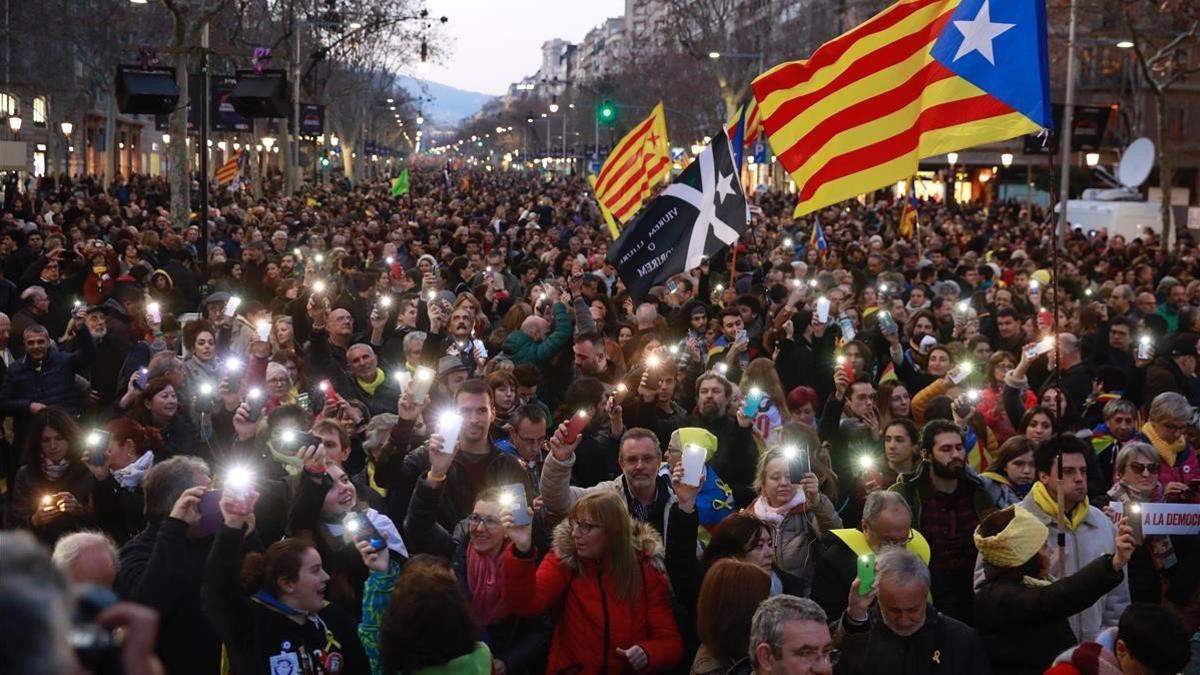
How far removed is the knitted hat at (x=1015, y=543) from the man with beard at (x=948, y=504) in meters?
0.81

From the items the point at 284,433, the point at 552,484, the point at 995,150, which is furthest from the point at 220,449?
the point at 995,150

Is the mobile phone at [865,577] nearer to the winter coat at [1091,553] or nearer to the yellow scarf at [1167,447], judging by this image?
the winter coat at [1091,553]

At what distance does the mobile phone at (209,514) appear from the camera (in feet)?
16.3

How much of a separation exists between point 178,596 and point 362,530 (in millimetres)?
703

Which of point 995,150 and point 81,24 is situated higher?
point 81,24

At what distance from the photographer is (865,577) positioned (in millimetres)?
4703

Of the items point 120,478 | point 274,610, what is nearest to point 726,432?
point 120,478

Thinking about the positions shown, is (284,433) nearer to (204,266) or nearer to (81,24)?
(204,266)

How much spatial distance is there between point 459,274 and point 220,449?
8581mm

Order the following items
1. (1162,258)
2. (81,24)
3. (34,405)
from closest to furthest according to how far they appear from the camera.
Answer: (34,405) → (1162,258) → (81,24)

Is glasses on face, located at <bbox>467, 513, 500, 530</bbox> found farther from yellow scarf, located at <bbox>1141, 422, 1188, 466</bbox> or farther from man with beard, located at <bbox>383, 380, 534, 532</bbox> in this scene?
yellow scarf, located at <bbox>1141, 422, 1188, 466</bbox>

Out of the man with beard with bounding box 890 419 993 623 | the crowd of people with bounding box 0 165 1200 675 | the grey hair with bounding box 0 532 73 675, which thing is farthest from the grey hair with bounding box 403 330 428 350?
the grey hair with bounding box 0 532 73 675

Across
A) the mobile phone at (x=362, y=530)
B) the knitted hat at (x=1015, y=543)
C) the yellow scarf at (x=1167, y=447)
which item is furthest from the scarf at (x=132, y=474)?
the yellow scarf at (x=1167, y=447)

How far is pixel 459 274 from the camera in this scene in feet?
53.5
